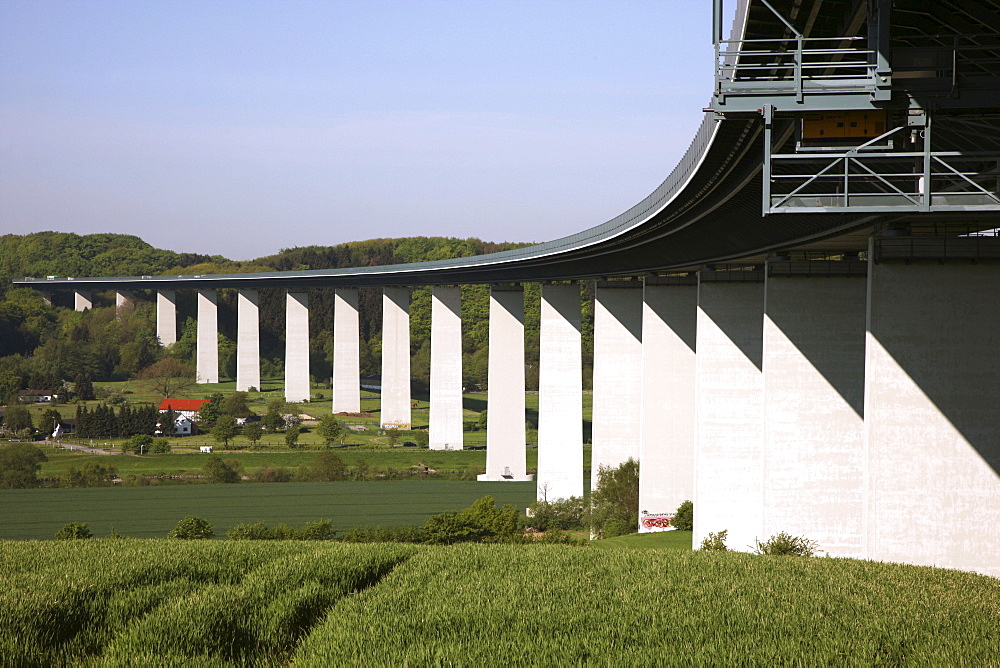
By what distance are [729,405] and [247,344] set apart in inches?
3503

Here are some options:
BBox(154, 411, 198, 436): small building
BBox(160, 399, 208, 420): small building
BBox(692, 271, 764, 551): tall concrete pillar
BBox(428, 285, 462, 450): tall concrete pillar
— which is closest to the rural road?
BBox(154, 411, 198, 436): small building

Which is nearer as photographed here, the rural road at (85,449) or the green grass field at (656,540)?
the green grass field at (656,540)

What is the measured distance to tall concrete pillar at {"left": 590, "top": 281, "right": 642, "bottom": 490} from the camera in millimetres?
59500

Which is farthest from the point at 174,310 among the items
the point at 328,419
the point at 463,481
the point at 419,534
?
the point at 419,534

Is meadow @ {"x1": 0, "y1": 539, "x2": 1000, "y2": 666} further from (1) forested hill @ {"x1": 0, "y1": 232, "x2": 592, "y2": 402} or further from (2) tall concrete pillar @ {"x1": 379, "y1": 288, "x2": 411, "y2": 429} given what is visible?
(1) forested hill @ {"x1": 0, "y1": 232, "x2": 592, "y2": 402}

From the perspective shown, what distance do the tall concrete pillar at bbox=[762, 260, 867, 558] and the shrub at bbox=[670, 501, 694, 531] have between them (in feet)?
53.7

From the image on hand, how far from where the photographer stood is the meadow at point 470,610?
13648 millimetres

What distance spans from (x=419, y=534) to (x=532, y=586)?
88.0 ft

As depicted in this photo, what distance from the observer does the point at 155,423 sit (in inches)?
3829

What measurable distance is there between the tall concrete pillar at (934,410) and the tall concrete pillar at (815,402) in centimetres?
798

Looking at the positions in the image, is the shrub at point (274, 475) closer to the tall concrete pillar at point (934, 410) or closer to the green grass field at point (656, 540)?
the green grass field at point (656, 540)

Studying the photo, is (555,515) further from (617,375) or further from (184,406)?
(184,406)

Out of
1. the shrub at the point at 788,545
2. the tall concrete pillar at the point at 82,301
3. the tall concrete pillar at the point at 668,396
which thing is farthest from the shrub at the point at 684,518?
the tall concrete pillar at the point at 82,301

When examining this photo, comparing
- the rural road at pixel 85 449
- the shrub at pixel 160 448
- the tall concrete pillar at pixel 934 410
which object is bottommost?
the rural road at pixel 85 449
